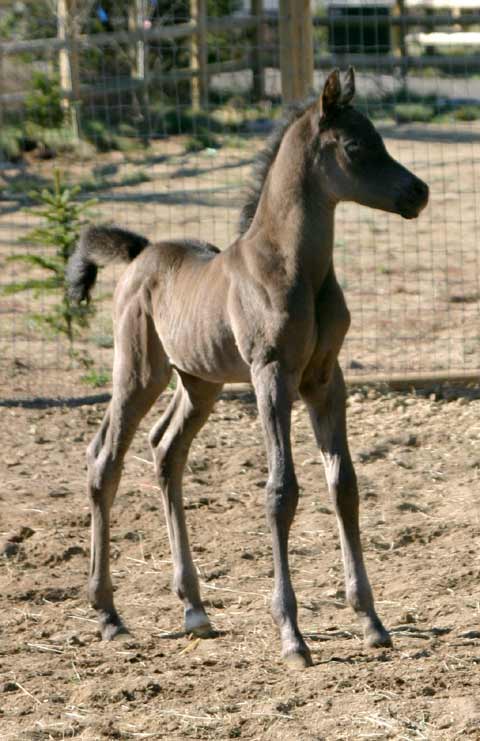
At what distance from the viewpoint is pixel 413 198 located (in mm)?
4367

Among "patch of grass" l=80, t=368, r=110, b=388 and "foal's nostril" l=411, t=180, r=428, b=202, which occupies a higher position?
"foal's nostril" l=411, t=180, r=428, b=202

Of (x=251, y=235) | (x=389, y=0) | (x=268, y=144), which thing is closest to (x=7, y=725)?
(x=251, y=235)

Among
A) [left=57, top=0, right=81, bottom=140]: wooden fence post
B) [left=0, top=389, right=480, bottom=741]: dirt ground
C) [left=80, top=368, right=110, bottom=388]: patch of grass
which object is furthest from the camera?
[left=57, top=0, right=81, bottom=140]: wooden fence post

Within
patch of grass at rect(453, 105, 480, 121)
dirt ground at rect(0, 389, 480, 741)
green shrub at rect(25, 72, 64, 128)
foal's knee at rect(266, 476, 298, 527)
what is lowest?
dirt ground at rect(0, 389, 480, 741)

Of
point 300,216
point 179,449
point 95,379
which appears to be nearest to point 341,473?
point 179,449

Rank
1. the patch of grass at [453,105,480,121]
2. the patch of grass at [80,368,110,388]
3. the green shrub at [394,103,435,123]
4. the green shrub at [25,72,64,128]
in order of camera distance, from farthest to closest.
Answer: the patch of grass at [453,105,480,121], the green shrub at [394,103,435,123], the green shrub at [25,72,64,128], the patch of grass at [80,368,110,388]

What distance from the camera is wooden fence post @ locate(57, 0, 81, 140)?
45.6 feet

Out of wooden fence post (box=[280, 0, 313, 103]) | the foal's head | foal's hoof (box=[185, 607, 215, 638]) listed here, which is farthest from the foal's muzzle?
wooden fence post (box=[280, 0, 313, 103])

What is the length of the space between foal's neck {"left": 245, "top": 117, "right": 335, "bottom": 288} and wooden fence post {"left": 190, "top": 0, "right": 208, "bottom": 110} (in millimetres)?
12122

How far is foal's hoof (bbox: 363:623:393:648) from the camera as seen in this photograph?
4500 millimetres

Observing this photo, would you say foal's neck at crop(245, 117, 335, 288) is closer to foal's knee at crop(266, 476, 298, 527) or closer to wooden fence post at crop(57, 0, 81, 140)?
foal's knee at crop(266, 476, 298, 527)

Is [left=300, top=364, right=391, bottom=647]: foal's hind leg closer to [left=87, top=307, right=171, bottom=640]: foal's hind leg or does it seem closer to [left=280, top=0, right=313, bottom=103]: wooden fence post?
[left=87, top=307, right=171, bottom=640]: foal's hind leg

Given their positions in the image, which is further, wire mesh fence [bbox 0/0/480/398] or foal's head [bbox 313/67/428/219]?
wire mesh fence [bbox 0/0/480/398]

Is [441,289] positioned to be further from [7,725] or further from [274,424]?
[7,725]
